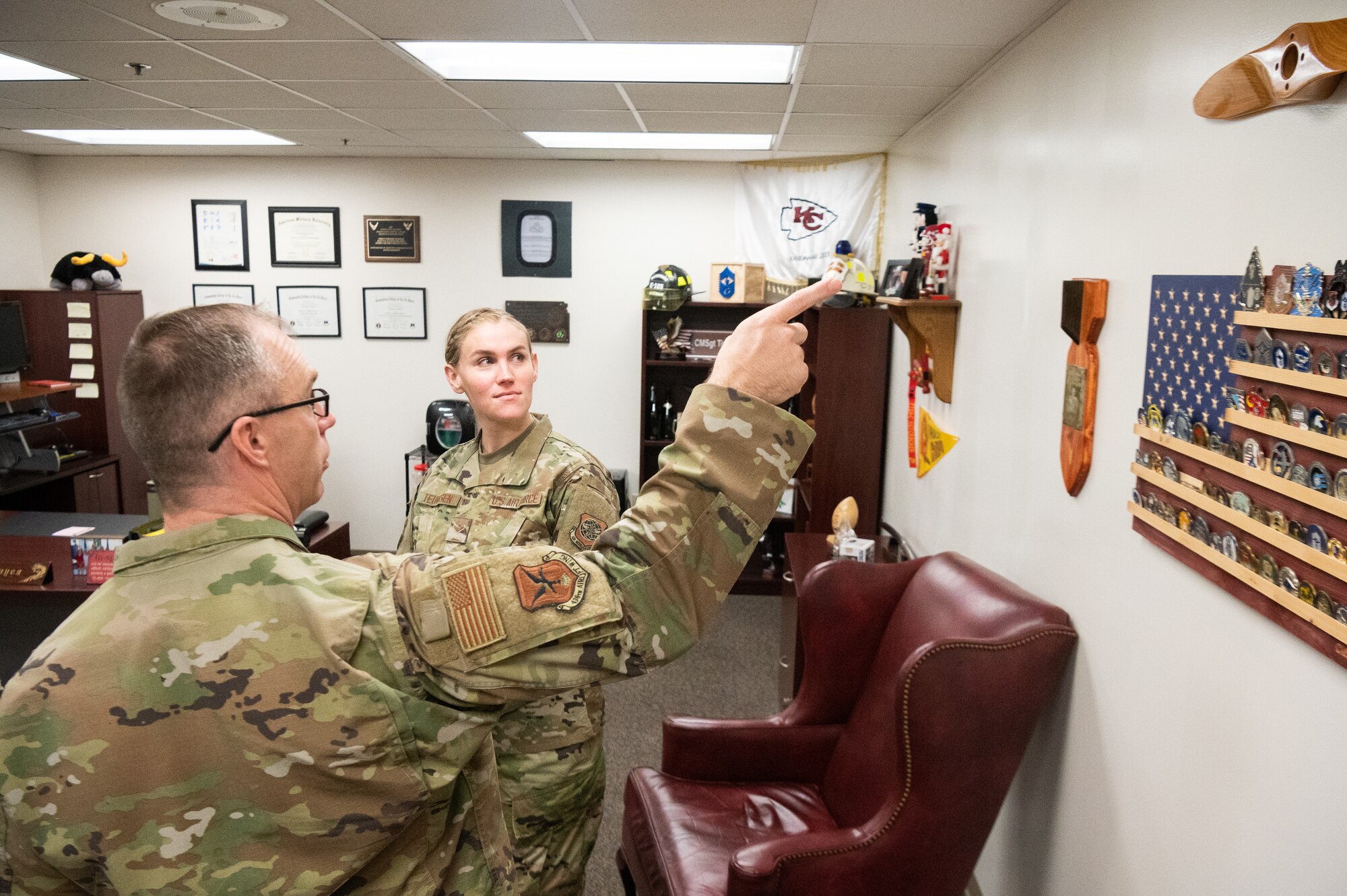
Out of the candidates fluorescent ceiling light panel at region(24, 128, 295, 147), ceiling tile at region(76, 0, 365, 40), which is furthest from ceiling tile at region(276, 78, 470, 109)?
fluorescent ceiling light panel at region(24, 128, 295, 147)

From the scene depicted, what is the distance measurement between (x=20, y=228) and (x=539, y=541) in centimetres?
545

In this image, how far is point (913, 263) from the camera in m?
3.18

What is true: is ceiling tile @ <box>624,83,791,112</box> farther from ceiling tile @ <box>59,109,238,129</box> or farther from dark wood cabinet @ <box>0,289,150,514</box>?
dark wood cabinet @ <box>0,289,150,514</box>

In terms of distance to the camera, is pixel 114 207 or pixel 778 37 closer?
pixel 778 37

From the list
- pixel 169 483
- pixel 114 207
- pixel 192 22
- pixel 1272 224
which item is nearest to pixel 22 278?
pixel 114 207

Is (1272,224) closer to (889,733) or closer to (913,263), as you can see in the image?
(889,733)

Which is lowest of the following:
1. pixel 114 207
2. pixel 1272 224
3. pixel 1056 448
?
pixel 1056 448

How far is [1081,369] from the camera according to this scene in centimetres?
190

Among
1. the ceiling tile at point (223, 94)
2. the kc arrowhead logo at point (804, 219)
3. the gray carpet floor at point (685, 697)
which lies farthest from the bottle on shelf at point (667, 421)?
the ceiling tile at point (223, 94)

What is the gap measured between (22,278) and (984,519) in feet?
19.6

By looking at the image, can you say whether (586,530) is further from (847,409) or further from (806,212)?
(806,212)

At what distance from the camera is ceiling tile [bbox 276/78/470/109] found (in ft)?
10.7

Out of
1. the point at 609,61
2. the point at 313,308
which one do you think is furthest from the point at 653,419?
the point at 609,61

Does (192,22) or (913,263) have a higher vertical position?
(192,22)
